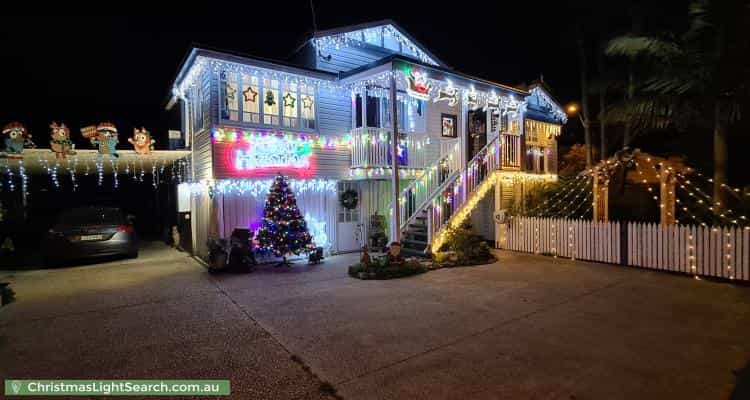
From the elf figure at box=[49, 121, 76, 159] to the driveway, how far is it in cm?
313

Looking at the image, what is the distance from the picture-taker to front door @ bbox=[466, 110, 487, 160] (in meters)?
15.8

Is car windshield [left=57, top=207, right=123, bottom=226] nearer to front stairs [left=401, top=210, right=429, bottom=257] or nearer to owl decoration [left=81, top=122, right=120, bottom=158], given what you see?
owl decoration [left=81, top=122, right=120, bottom=158]

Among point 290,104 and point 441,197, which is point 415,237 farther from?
point 290,104

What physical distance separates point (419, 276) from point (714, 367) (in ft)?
17.5

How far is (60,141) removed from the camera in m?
9.16

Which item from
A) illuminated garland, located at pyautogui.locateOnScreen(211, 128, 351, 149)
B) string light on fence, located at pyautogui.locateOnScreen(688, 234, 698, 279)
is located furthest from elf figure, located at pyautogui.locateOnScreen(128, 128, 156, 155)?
string light on fence, located at pyautogui.locateOnScreen(688, 234, 698, 279)

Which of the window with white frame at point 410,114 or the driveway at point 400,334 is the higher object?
the window with white frame at point 410,114

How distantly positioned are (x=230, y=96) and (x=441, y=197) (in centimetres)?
660

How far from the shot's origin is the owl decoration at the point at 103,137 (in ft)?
31.0

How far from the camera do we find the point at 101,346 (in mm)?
4820

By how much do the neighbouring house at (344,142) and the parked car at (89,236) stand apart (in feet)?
6.14

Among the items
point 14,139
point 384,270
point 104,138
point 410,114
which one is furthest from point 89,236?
point 410,114

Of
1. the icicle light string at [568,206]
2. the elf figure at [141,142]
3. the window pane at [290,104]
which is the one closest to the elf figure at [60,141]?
the elf figure at [141,142]

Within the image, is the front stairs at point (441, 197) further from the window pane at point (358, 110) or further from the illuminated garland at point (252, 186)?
the window pane at point (358, 110)
